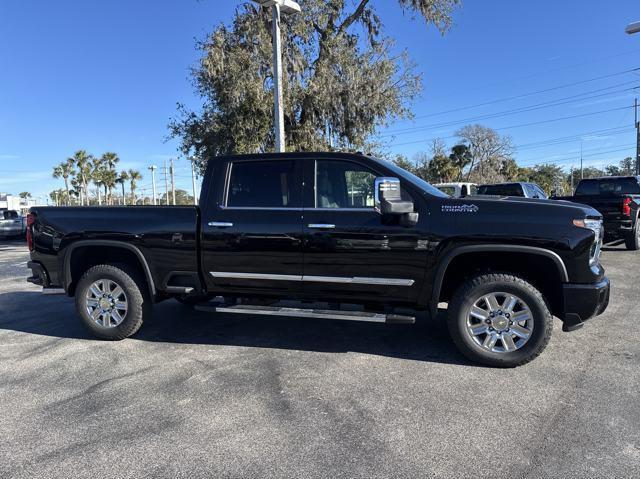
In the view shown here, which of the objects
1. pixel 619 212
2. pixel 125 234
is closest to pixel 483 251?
pixel 125 234

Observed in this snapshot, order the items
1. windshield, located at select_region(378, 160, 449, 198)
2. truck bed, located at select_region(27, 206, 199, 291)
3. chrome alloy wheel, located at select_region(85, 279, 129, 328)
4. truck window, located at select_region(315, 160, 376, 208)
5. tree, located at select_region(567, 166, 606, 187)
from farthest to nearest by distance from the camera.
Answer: tree, located at select_region(567, 166, 606, 187)
chrome alloy wheel, located at select_region(85, 279, 129, 328)
truck bed, located at select_region(27, 206, 199, 291)
truck window, located at select_region(315, 160, 376, 208)
windshield, located at select_region(378, 160, 449, 198)

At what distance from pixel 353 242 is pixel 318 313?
30.3 inches

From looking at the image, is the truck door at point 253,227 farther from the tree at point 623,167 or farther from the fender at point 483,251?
the tree at point 623,167

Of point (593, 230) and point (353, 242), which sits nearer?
point (593, 230)

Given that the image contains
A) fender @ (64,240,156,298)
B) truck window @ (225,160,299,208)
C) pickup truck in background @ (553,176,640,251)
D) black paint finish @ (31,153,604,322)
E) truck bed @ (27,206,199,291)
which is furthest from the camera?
pickup truck in background @ (553,176,640,251)

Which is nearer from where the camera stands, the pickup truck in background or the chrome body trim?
the chrome body trim

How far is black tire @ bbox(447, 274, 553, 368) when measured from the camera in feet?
Result: 14.1

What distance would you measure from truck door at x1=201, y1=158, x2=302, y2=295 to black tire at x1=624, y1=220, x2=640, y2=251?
1021 cm

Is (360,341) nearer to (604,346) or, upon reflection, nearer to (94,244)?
(604,346)

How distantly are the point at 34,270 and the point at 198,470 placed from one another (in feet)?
13.1

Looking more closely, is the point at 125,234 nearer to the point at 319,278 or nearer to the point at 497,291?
the point at 319,278

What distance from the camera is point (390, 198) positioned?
432cm

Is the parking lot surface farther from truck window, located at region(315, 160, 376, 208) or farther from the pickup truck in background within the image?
the pickup truck in background

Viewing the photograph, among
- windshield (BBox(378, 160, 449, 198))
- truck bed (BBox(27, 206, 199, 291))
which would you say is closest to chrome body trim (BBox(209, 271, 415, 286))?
truck bed (BBox(27, 206, 199, 291))
